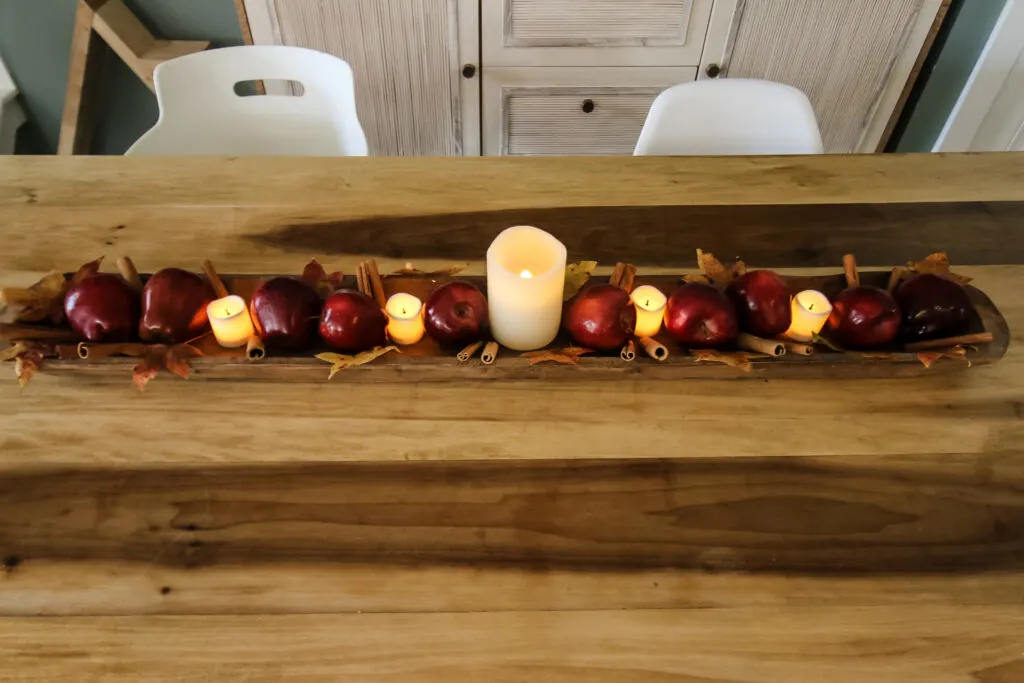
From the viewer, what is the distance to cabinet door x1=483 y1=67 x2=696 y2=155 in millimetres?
1611

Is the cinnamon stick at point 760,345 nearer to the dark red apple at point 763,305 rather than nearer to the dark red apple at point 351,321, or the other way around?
the dark red apple at point 763,305

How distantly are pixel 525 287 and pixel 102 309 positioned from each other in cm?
42

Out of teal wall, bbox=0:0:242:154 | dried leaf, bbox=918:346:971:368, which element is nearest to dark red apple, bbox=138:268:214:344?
dried leaf, bbox=918:346:971:368

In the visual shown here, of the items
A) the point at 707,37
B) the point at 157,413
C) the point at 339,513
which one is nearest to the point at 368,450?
the point at 339,513

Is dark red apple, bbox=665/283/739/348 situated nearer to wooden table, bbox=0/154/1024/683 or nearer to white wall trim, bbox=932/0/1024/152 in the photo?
wooden table, bbox=0/154/1024/683

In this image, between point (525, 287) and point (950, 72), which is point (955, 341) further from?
point (950, 72)

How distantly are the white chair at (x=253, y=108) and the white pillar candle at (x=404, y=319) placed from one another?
0.53m

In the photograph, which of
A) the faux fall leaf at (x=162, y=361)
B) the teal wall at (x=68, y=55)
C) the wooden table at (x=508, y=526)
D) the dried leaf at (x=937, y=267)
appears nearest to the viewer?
the wooden table at (x=508, y=526)

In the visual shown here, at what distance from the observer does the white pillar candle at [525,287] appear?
0.65 m

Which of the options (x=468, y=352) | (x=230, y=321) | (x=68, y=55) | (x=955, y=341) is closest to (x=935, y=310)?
(x=955, y=341)

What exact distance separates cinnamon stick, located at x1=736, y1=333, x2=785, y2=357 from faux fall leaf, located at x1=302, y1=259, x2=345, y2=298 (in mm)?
425

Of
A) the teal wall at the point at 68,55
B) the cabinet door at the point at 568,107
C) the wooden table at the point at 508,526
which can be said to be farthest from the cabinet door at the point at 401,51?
the wooden table at the point at 508,526

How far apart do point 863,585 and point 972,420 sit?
0.24m

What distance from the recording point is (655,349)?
2.27 ft
